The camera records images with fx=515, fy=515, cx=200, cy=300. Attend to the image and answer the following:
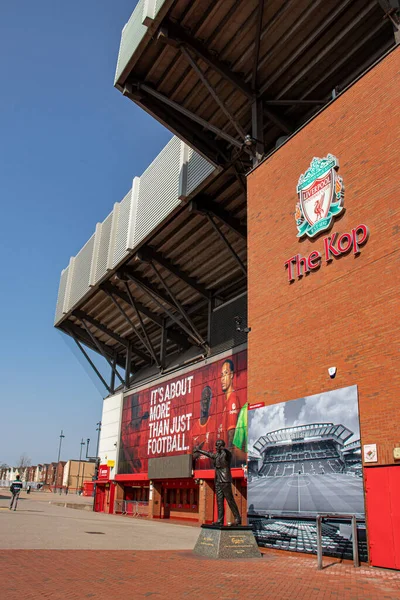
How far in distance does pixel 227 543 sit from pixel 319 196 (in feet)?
32.2

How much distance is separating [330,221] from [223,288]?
61.4 feet

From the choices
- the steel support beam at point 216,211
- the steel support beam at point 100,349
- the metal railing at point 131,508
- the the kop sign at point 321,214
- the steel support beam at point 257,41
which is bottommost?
the metal railing at point 131,508

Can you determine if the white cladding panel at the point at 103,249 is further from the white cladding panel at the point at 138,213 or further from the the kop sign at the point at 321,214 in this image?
the the kop sign at the point at 321,214

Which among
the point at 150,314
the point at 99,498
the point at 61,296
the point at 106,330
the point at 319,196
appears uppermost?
the point at 61,296

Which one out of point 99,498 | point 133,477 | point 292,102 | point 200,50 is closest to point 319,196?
point 292,102

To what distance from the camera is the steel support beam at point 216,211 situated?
87.9 feet

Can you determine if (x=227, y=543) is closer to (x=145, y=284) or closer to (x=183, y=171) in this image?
(x=183, y=171)

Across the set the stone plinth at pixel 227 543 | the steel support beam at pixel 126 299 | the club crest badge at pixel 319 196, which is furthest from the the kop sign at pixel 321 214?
the steel support beam at pixel 126 299

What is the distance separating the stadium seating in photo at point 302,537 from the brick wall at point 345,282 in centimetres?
221

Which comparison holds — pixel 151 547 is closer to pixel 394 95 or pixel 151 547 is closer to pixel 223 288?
pixel 394 95

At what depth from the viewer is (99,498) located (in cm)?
3988

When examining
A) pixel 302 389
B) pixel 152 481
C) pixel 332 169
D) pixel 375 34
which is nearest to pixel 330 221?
pixel 332 169

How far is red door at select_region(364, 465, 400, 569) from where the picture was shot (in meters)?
11.0

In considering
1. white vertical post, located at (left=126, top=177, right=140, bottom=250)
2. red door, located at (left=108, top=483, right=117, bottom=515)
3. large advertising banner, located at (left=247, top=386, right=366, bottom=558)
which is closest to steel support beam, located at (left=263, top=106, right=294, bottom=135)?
large advertising banner, located at (left=247, top=386, right=366, bottom=558)
